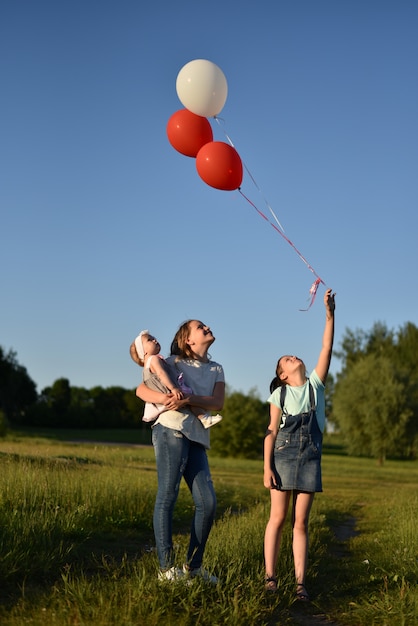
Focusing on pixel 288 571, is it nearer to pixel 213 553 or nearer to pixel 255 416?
pixel 213 553

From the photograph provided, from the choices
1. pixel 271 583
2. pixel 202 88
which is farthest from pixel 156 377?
pixel 202 88

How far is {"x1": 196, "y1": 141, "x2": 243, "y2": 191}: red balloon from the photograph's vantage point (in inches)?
282

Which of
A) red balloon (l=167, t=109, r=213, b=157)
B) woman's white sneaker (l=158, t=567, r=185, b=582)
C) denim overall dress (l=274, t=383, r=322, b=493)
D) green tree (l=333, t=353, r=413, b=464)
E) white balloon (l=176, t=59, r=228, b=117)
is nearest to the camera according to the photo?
woman's white sneaker (l=158, t=567, r=185, b=582)

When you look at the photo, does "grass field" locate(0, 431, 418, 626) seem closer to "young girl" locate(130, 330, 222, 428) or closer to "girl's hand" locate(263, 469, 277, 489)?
"girl's hand" locate(263, 469, 277, 489)

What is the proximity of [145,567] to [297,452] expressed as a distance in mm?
1525

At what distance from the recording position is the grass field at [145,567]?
13.6ft

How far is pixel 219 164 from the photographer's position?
23.4ft

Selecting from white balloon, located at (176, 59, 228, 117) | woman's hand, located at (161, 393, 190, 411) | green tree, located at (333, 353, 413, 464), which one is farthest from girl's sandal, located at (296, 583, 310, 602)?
green tree, located at (333, 353, 413, 464)

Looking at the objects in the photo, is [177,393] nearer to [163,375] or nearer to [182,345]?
[163,375]

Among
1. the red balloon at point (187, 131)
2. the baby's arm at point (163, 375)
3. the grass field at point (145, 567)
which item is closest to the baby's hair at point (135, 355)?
the baby's arm at point (163, 375)

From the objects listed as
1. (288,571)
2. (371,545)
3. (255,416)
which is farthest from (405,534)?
(255,416)

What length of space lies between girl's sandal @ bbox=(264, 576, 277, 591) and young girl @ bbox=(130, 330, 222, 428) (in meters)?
1.23

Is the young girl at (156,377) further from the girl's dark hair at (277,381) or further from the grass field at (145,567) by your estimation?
the grass field at (145,567)

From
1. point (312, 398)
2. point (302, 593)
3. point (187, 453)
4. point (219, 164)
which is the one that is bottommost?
point (302, 593)
